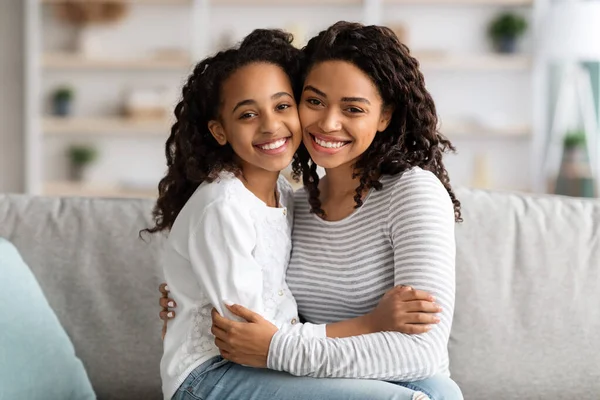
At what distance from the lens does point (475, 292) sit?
6.87 feet

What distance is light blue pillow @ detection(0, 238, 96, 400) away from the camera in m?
1.86

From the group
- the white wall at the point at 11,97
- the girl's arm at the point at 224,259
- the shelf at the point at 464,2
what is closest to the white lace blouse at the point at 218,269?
the girl's arm at the point at 224,259

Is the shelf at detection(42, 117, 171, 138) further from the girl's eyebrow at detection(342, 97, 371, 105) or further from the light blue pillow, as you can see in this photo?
the girl's eyebrow at detection(342, 97, 371, 105)

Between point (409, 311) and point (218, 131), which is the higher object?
point (218, 131)

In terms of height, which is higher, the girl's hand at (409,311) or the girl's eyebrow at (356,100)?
the girl's eyebrow at (356,100)

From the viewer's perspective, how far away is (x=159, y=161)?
5523mm

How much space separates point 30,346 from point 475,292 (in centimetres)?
109

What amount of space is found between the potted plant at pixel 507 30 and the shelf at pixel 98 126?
2.22 metres

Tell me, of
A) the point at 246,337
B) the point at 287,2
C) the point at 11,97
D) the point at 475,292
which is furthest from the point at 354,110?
the point at 11,97

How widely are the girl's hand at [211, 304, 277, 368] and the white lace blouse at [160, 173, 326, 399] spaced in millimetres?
25

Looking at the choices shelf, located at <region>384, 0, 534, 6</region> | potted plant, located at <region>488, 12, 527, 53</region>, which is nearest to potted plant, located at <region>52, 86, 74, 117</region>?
shelf, located at <region>384, 0, 534, 6</region>

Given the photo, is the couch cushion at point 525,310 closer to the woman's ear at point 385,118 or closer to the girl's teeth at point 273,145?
the woman's ear at point 385,118

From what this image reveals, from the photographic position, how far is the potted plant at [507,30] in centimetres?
530

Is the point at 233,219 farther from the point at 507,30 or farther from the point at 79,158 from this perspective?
the point at 507,30
